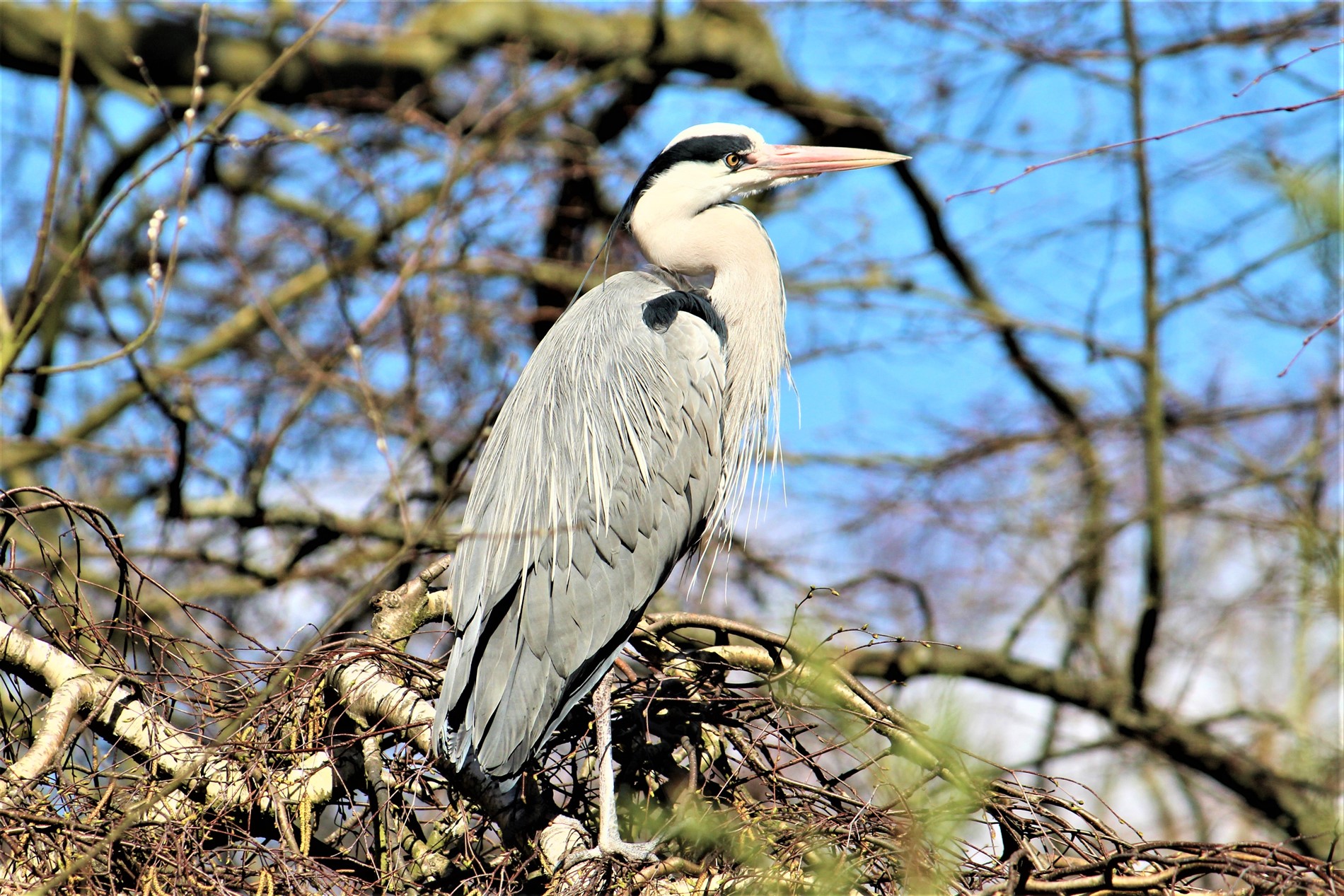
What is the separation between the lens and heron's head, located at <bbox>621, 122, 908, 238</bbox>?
368 cm

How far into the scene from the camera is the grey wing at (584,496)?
277 centimetres

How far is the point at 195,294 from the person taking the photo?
6.13 metres

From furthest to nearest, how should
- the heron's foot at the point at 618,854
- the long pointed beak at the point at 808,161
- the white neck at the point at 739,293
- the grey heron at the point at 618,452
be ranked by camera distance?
the long pointed beak at the point at 808,161
the white neck at the point at 739,293
the grey heron at the point at 618,452
the heron's foot at the point at 618,854

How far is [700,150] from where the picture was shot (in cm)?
372

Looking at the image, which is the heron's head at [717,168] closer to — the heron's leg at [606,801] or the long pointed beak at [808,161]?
the long pointed beak at [808,161]

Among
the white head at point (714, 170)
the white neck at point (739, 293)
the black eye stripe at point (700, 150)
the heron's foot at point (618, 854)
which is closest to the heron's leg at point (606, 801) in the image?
the heron's foot at point (618, 854)

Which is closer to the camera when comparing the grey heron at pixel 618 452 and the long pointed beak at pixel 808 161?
the grey heron at pixel 618 452

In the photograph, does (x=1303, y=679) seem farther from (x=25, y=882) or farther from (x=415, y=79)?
(x=25, y=882)

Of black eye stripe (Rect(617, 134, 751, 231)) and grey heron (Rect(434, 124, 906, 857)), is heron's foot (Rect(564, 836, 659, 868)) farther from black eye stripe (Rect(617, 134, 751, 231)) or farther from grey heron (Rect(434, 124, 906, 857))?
black eye stripe (Rect(617, 134, 751, 231))

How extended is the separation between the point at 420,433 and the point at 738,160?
60.5 inches

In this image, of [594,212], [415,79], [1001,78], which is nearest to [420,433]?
[594,212]

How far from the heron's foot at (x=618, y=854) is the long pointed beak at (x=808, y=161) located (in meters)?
2.19

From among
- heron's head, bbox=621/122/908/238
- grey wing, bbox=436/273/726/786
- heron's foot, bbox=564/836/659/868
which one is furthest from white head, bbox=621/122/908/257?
heron's foot, bbox=564/836/659/868

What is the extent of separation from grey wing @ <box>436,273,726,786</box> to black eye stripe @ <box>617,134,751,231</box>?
16.5 inches
